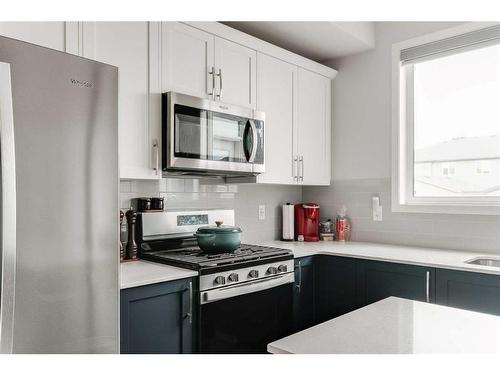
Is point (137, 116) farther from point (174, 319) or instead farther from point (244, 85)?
point (174, 319)

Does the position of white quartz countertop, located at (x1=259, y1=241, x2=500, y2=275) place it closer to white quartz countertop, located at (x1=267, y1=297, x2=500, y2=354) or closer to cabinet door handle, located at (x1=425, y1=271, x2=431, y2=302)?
cabinet door handle, located at (x1=425, y1=271, x2=431, y2=302)

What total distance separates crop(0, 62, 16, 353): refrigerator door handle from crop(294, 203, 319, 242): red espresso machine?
2.46 metres

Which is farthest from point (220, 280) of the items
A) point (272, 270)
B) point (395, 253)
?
point (395, 253)

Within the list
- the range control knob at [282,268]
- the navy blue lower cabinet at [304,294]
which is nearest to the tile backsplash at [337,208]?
the navy blue lower cabinet at [304,294]

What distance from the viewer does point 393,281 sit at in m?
2.61

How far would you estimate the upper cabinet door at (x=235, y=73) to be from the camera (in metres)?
2.68

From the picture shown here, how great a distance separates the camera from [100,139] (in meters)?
1.61

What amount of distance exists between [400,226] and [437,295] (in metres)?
0.90

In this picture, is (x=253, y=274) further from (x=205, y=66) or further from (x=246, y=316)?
(x=205, y=66)

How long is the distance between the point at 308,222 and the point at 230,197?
0.74m

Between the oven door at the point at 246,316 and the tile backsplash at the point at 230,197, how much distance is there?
0.79m

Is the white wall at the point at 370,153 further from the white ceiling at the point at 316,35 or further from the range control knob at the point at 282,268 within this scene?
the range control knob at the point at 282,268

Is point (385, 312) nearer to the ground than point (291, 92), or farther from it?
nearer to the ground

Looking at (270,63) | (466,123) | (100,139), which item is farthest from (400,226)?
(100,139)
